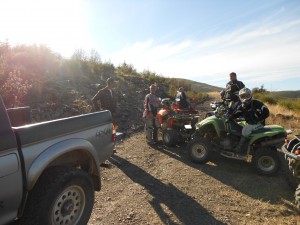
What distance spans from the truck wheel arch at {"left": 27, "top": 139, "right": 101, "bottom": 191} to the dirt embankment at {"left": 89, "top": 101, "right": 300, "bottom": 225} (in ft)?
2.95

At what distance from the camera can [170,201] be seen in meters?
5.37

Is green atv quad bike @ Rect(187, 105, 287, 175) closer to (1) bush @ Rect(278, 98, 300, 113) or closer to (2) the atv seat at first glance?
(2) the atv seat

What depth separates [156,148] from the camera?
9.23 metres

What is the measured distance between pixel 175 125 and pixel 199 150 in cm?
205

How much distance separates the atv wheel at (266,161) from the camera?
658 centimetres

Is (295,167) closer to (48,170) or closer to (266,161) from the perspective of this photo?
(266,161)

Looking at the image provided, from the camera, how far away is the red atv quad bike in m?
9.17

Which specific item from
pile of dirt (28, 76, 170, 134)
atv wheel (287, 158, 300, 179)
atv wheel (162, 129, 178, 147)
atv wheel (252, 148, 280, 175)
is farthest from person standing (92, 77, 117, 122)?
atv wheel (287, 158, 300, 179)

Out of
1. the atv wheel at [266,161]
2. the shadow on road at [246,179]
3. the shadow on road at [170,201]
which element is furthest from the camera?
the atv wheel at [266,161]

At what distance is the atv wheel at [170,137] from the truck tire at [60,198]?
5.35 meters

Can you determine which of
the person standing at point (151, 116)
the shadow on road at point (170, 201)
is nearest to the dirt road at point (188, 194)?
the shadow on road at point (170, 201)

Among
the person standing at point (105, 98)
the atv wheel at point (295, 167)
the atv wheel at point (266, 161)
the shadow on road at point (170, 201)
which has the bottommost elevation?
the shadow on road at point (170, 201)

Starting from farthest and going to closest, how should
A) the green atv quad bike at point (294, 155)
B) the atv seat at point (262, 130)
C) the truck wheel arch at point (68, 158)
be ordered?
the atv seat at point (262, 130) → the green atv quad bike at point (294, 155) → the truck wheel arch at point (68, 158)

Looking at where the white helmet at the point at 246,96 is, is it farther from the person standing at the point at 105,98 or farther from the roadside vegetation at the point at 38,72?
the roadside vegetation at the point at 38,72
